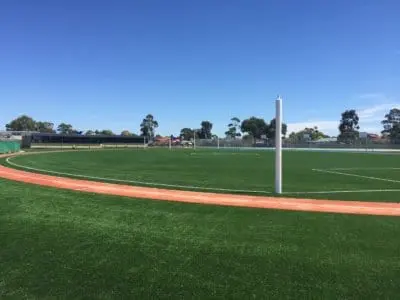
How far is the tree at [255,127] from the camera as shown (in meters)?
138

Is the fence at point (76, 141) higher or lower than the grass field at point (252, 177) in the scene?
higher

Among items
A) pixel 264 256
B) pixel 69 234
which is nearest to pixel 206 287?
pixel 264 256

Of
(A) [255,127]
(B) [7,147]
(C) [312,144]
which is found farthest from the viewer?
(A) [255,127]

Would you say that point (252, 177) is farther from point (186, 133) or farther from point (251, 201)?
point (186, 133)

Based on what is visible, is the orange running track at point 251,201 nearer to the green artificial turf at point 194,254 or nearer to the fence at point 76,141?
the green artificial turf at point 194,254

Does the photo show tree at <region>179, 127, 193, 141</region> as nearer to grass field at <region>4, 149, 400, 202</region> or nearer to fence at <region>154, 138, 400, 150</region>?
fence at <region>154, 138, 400, 150</region>

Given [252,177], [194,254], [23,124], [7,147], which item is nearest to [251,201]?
[194,254]

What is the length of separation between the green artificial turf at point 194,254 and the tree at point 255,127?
132m

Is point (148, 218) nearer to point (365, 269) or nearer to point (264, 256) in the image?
point (264, 256)

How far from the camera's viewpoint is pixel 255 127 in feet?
456

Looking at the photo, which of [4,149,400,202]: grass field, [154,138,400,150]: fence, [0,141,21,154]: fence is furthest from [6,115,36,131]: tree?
[4,149,400,202]: grass field

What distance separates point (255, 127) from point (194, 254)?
444ft

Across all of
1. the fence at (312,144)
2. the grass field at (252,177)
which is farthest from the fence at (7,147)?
the fence at (312,144)

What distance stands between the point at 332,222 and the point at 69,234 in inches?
196
